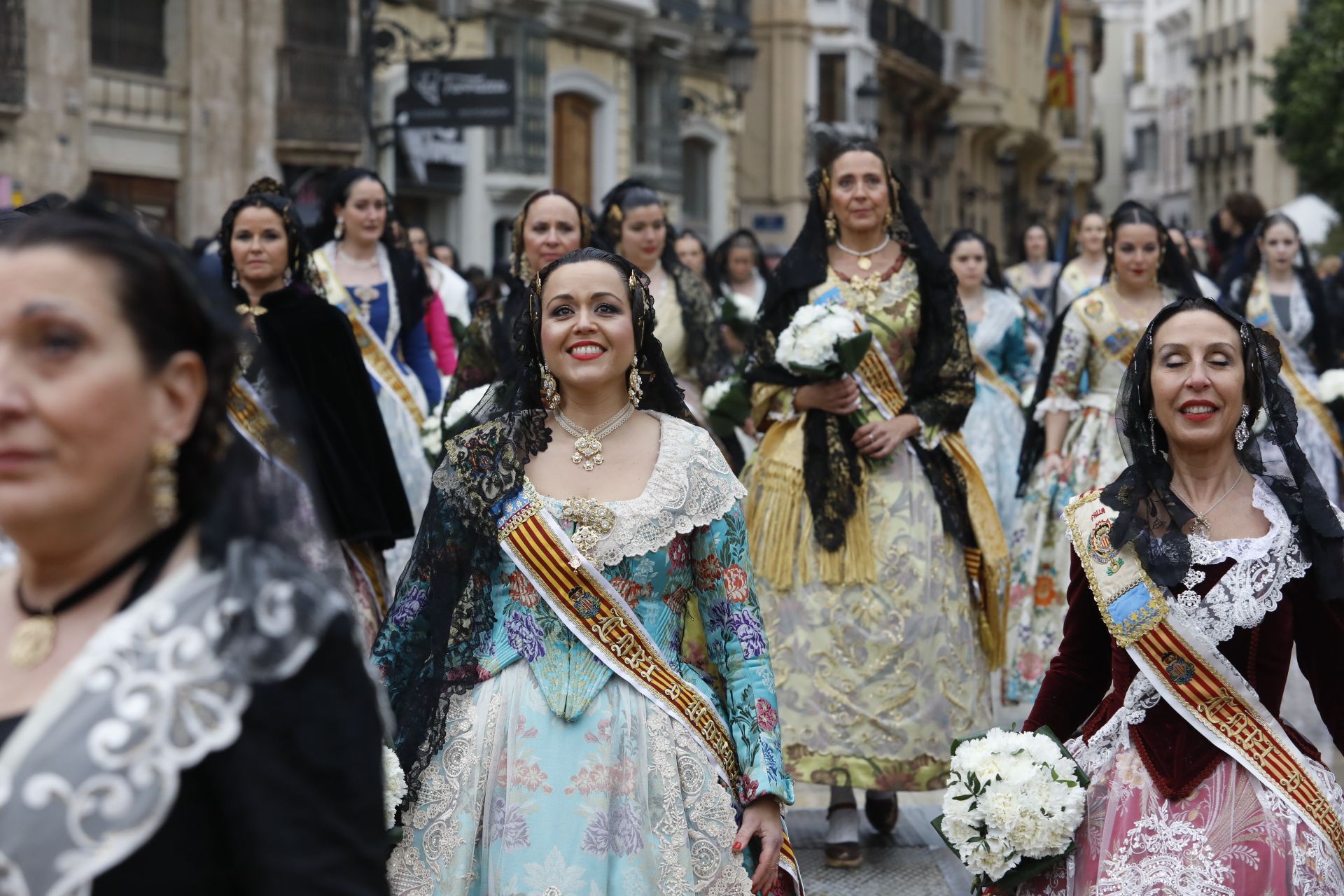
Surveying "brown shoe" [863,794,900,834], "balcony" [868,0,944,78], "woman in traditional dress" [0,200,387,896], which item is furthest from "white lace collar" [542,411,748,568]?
"balcony" [868,0,944,78]

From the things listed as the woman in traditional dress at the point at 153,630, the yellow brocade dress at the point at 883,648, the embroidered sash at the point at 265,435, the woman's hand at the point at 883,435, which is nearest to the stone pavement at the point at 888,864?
the yellow brocade dress at the point at 883,648

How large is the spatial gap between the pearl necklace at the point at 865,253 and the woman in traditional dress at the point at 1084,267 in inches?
132

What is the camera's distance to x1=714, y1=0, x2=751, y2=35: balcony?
104ft

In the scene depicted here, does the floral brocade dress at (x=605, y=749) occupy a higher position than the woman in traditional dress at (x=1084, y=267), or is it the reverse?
the woman in traditional dress at (x=1084, y=267)

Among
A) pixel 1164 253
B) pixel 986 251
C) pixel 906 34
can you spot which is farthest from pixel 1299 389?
pixel 906 34

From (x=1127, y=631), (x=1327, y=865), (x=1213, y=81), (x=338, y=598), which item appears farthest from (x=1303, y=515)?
(x=1213, y=81)

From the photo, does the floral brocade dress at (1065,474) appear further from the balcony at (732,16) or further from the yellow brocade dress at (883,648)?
the balcony at (732,16)

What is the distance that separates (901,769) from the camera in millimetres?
6434

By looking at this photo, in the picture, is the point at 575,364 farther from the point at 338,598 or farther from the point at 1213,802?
the point at 338,598

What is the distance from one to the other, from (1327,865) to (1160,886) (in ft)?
1.05

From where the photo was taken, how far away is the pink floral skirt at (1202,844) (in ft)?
12.6

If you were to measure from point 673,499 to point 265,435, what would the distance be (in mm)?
1561

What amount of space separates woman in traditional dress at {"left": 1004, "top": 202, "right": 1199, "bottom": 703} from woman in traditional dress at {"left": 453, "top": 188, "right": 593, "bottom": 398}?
6.71 ft

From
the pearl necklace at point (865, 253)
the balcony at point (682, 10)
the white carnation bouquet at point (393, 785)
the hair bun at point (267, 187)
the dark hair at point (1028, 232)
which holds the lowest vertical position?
the white carnation bouquet at point (393, 785)
